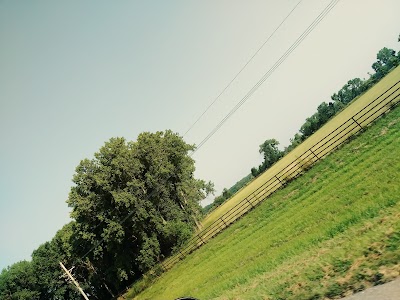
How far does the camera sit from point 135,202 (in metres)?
42.1

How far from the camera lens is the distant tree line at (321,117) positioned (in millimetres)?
97875

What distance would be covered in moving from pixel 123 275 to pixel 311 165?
3192cm

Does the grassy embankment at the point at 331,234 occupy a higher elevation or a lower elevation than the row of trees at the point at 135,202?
lower

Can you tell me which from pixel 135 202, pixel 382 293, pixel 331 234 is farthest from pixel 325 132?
pixel 382 293

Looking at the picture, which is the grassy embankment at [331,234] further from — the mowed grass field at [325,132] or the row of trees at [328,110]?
the row of trees at [328,110]

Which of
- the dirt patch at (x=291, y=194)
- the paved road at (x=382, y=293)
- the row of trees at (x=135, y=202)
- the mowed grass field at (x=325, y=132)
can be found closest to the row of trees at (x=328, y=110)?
the mowed grass field at (x=325, y=132)

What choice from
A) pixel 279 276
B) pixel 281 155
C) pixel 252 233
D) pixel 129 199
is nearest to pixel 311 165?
pixel 252 233

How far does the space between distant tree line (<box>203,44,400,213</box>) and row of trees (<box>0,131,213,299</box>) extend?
19.8m

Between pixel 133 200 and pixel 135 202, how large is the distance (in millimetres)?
538

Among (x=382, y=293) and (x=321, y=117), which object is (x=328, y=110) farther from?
(x=382, y=293)

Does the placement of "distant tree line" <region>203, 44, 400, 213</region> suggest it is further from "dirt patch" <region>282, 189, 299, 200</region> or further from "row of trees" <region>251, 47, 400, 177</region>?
"dirt patch" <region>282, 189, 299, 200</region>

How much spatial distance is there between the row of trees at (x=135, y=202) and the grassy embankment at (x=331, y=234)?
69.6 ft

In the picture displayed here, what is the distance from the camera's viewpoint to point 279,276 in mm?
10156

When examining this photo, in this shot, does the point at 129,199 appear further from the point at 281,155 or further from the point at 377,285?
the point at 281,155
